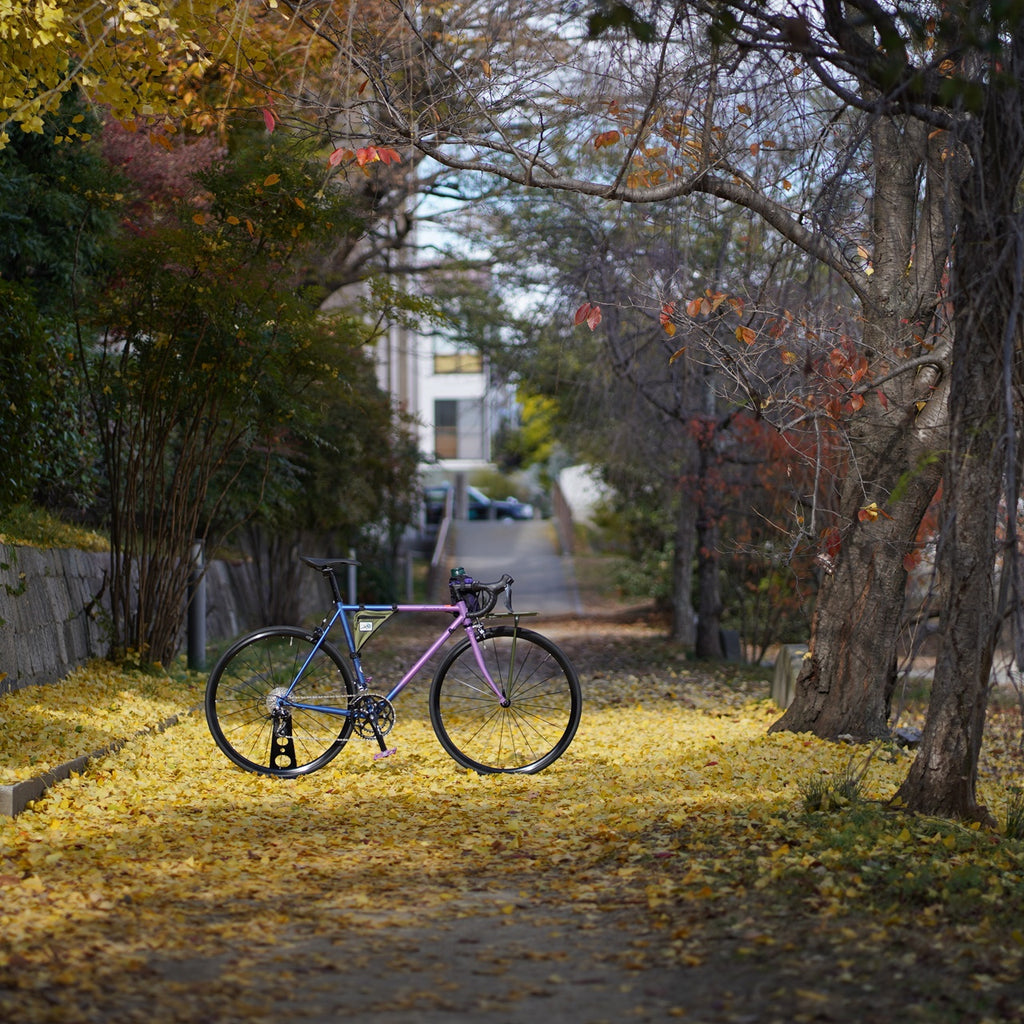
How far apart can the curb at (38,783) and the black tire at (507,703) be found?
5.71ft

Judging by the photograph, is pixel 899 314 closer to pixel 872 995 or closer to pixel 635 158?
pixel 635 158

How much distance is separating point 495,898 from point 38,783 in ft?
8.12

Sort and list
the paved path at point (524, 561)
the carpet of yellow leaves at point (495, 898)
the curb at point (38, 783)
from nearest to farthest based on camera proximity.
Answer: the carpet of yellow leaves at point (495, 898) < the curb at point (38, 783) < the paved path at point (524, 561)

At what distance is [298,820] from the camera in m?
5.31

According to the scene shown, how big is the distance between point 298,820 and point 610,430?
9.32 meters

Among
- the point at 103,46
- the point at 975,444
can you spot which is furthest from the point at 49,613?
the point at 975,444

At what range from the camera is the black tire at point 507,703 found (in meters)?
6.20

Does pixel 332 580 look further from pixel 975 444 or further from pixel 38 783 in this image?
pixel 975 444

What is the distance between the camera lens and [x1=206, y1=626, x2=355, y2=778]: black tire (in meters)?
6.25

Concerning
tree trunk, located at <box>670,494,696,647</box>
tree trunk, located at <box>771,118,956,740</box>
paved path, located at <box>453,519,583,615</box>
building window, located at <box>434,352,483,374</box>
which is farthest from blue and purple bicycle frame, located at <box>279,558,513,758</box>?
paved path, located at <box>453,519,583,615</box>

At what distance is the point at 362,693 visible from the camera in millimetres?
6277

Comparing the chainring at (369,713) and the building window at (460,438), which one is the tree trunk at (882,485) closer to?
the chainring at (369,713)

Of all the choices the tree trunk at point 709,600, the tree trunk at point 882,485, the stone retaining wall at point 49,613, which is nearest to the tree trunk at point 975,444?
the tree trunk at point 882,485

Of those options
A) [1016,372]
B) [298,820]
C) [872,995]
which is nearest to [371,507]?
[298,820]
